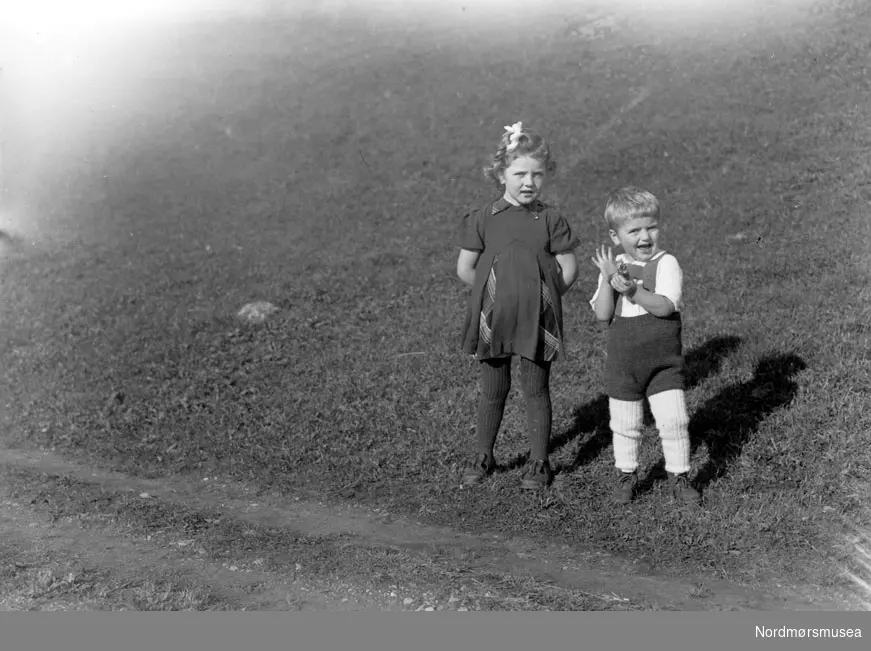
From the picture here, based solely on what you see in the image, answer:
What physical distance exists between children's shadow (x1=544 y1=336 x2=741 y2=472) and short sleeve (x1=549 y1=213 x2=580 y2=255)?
1703mm

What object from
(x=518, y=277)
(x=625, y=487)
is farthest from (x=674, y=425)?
(x=518, y=277)

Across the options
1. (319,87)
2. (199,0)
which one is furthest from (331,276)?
(199,0)

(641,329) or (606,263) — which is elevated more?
(606,263)

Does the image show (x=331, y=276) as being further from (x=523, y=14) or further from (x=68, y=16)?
(x=523, y=14)

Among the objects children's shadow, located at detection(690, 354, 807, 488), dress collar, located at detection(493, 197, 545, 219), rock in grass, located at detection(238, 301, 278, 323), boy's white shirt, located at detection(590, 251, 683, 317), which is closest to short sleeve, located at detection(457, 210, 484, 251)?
dress collar, located at detection(493, 197, 545, 219)

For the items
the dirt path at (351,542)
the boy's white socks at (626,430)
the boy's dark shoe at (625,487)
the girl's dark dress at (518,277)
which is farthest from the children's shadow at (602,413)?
the dirt path at (351,542)

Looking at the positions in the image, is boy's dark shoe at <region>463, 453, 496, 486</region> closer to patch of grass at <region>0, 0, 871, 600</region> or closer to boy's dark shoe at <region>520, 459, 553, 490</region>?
patch of grass at <region>0, 0, 871, 600</region>

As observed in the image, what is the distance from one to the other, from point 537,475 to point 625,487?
2.07 ft

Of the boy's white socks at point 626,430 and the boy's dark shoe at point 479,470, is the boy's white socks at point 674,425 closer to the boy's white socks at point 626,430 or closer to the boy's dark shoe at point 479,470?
the boy's white socks at point 626,430

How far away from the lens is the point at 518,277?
20.6 ft

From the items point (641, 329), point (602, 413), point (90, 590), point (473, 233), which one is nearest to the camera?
point (90, 590)

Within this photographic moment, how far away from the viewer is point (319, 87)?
2169cm

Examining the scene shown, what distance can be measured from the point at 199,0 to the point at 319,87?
6.48 meters

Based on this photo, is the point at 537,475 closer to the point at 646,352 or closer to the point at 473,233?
the point at 646,352
